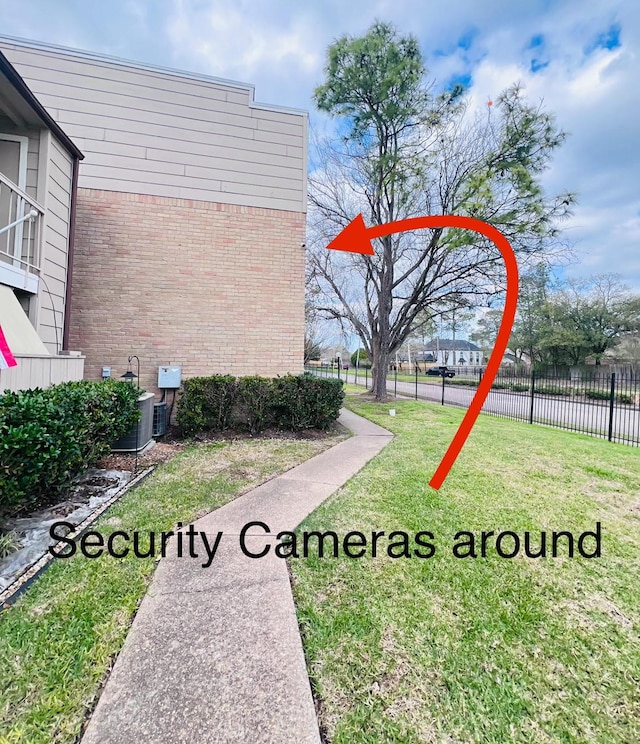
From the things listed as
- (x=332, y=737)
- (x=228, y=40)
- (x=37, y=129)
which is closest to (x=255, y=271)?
(x=37, y=129)

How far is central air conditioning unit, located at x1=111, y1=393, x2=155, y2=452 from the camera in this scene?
548cm

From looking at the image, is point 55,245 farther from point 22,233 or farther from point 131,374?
point 131,374

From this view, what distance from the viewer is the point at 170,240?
7.11 m

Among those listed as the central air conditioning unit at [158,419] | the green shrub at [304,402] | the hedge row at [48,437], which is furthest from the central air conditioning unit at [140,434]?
the green shrub at [304,402]

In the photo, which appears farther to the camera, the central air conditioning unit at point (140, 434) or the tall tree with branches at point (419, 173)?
the tall tree with branches at point (419, 173)

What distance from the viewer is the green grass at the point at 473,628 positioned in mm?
1537

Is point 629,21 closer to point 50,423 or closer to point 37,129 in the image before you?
point 37,129

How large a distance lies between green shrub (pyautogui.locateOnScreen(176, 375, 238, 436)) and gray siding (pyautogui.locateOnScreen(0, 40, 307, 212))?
360cm

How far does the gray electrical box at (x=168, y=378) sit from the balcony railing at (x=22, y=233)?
2465mm

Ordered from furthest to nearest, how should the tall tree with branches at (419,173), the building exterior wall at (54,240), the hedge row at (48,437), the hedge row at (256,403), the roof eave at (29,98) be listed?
the tall tree with branches at (419,173) → the hedge row at (256,403) → the building exterior wall at (54,240) → the roof eave at (29,98) → the hedge row at (48,437)

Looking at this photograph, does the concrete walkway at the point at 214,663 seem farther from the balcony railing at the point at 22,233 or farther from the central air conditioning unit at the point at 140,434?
the balcony railing at the point at 22,233

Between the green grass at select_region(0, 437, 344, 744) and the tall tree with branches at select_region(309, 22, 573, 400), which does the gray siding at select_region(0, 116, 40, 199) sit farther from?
the tall tree with branches at select_region(309, 22, 573, 400)

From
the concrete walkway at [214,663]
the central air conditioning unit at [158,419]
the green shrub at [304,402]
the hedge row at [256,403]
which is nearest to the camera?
the concrete walkway at [214,663]

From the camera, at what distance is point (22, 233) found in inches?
197
